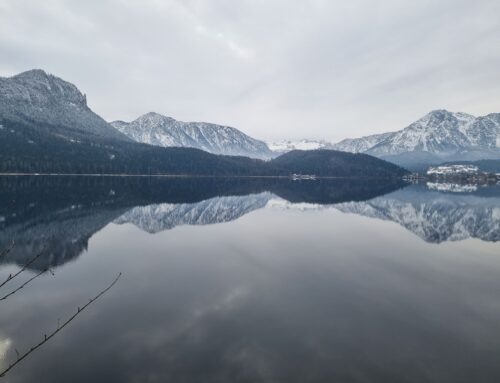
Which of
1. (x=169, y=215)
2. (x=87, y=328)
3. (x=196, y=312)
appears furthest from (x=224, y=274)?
(x=169, y=215)

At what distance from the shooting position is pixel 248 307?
77.6 ft

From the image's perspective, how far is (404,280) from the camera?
3109 centimetres

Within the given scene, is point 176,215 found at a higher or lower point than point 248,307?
lower

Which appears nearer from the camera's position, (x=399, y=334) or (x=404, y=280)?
(x=399, y=334)

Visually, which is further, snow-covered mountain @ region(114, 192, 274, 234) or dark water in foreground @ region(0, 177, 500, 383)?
snow-covered mountain @ region(114, 192, 274, 234)

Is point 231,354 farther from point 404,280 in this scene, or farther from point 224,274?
point 404,280

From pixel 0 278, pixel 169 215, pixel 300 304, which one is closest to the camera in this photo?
pixel 300 304

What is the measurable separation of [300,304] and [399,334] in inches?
268

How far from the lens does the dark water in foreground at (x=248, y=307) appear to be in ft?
53.1

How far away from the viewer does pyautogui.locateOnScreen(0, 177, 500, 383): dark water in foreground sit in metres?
16.2

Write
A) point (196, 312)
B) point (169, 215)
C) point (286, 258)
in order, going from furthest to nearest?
point (169, 215), point (286, 258), point (196, 312)

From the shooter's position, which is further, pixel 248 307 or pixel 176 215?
pixel 176 215

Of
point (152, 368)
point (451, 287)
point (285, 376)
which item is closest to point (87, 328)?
point (152, 368)

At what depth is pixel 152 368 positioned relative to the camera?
15805mm
